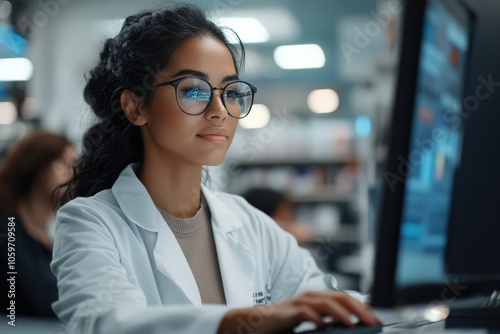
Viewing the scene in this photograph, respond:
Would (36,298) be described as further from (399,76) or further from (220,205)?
(399,76)

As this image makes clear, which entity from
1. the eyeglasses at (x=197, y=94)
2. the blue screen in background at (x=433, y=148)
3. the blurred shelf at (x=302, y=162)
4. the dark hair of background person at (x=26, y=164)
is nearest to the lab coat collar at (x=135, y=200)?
the eyeglasses at (x=197, y=94)

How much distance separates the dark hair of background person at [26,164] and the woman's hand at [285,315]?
40.3 inches

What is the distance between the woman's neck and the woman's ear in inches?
1.7

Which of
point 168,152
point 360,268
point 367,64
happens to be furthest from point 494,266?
point 367,64

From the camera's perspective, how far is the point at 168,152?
24.6 inches

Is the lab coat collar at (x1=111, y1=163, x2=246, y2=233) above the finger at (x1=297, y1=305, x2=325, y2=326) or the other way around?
above

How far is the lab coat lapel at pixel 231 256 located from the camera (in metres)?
0.63

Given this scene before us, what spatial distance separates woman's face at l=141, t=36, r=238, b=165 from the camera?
592 mm

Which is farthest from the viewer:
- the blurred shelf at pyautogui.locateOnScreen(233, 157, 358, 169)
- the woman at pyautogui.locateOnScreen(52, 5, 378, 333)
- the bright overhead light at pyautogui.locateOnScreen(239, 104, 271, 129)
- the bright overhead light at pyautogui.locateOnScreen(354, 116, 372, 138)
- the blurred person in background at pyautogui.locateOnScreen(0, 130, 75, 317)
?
the bright overhead light at pyautogui.locateOnScreen(354, 116, 372, 138)

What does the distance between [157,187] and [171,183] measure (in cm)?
2

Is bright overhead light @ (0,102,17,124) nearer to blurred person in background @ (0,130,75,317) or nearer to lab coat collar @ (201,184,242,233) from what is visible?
blurred person in background @ (0,130,75,317)

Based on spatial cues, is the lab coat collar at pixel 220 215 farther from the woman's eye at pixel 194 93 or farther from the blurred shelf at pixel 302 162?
the blurred shelf at pixel 302 162

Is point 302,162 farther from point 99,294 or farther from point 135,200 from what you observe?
point 99,294

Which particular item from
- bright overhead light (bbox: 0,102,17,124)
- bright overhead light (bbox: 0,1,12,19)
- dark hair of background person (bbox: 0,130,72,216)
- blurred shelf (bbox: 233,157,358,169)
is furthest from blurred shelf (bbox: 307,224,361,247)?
bright overhead light (bbox: 0,1,12,19)
